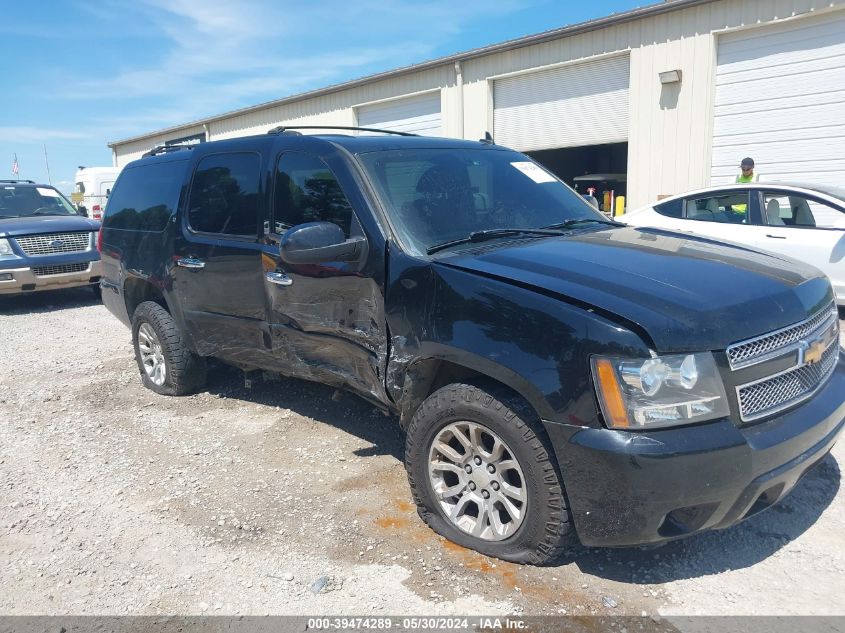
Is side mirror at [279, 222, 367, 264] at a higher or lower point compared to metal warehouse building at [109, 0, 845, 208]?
lower

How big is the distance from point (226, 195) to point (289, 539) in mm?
2411

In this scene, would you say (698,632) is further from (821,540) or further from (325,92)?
(325,92)

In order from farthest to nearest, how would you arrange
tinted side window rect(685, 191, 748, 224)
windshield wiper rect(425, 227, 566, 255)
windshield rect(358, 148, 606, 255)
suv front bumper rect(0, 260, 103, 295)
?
suv front bumper rect(0, 260, 103, 295) < tinted side window rect(685, 191, 748, 224) < windshield rect(358, 148, 606, 255) < windshield wiper rect(425, 227, 566, 255)

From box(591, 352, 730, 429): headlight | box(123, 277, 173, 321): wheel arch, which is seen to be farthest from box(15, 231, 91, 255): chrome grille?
box(591, 352, 730, 429): headlight

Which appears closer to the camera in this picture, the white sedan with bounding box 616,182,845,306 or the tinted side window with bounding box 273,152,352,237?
the tinted side window with bounding box 273,152,352,237

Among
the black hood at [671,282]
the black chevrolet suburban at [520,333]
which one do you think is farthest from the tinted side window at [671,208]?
the black hood at [671,282]

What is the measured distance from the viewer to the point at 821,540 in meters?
3.13

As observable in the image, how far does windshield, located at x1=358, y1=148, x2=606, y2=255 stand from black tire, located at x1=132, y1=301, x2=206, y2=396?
8.07 ft

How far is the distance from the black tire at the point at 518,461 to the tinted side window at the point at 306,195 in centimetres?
116

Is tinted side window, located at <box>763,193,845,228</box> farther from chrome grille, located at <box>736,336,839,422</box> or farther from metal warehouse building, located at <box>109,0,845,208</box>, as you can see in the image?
chrome grille, located at <box>736,336,839,422</box>

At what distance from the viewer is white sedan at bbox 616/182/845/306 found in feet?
23.5

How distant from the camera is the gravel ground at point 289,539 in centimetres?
282

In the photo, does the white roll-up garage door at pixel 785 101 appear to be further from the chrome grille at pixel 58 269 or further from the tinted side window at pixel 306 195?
the chrome grille at pixel 58 269

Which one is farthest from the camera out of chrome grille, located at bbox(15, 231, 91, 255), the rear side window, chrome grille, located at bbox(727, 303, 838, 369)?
chrome grille, located at bbox(15, 231, 91, 255)
